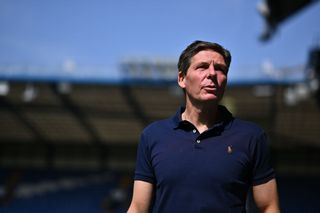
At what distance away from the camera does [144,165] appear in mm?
1682

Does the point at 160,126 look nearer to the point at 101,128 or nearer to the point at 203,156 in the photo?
the point at 203,156

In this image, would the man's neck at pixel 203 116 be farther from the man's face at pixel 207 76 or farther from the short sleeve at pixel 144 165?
the short sleeve at pixel 144 165

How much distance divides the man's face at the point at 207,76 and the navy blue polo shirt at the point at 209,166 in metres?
0.11

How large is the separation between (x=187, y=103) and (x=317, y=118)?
50.0 ft

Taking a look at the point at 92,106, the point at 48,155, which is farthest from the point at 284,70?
the point at 48,155

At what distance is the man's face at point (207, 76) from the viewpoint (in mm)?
1609

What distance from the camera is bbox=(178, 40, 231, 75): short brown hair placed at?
1.64 metres

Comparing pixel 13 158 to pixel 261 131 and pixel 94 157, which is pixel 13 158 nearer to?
pixel 94 157

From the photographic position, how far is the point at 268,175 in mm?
1558

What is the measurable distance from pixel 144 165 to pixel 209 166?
0.28 metres

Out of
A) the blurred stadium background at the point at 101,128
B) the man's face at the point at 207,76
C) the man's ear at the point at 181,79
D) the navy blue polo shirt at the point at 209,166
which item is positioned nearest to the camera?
the navy blue polo shirt at the point at 209,166

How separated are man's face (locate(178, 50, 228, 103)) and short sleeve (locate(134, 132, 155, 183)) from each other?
0.26 metres

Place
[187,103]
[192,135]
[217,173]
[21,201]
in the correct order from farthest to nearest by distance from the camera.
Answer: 1. [21,201]
2. [187,103]
3. [192,135]
4. [217,173]

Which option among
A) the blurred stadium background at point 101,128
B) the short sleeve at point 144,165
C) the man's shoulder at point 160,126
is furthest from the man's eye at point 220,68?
the blurred stadium background at point 101,128
